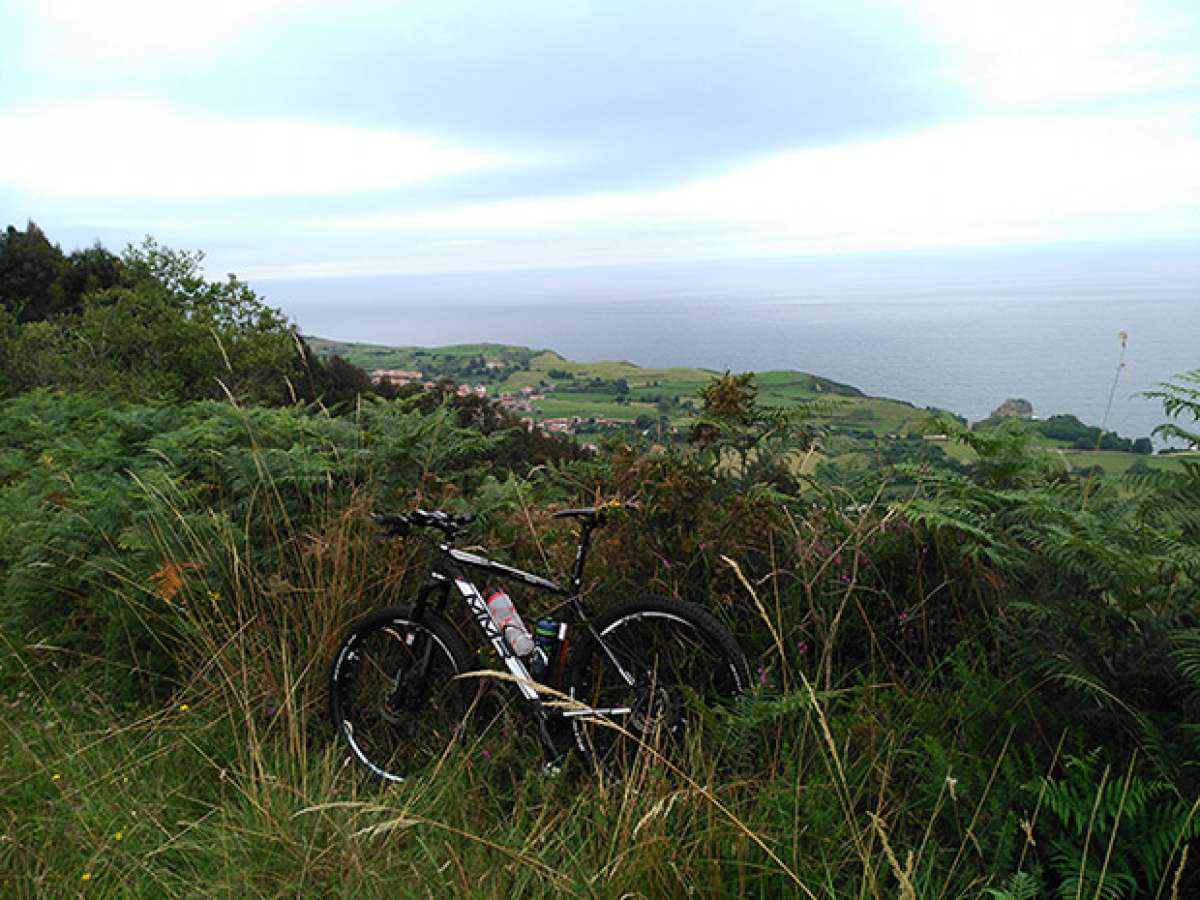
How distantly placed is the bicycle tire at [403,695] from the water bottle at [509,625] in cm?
20

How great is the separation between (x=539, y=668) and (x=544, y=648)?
0.27ft

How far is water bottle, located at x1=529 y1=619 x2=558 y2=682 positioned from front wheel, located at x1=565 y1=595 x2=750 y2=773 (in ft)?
0.31

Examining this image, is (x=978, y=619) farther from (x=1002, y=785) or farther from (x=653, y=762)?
(x=653, y=762)

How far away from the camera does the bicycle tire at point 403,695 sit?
341 cm

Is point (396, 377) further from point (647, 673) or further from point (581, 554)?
point (647, 673)

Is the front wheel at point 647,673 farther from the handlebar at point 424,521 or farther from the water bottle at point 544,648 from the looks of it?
the handlebar at point 424,521

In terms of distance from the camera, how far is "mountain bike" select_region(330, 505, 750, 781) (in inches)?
122

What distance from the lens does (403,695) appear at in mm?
3482

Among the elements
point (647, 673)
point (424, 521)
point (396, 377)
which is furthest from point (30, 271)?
point (647, 673)

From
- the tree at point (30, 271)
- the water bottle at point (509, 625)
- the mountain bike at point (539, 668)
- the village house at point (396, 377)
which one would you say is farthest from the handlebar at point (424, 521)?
the tree at point (30, 271)

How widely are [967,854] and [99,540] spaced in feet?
14.3

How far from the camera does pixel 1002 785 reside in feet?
7.36

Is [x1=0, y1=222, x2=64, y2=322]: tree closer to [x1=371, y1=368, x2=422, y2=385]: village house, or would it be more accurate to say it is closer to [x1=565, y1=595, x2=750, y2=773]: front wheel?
[x1=371, y1=368, x2=422, y2=385]: village house

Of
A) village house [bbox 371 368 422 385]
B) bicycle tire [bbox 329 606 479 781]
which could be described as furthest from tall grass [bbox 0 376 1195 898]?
village house [bbox 371 368 422 385]
